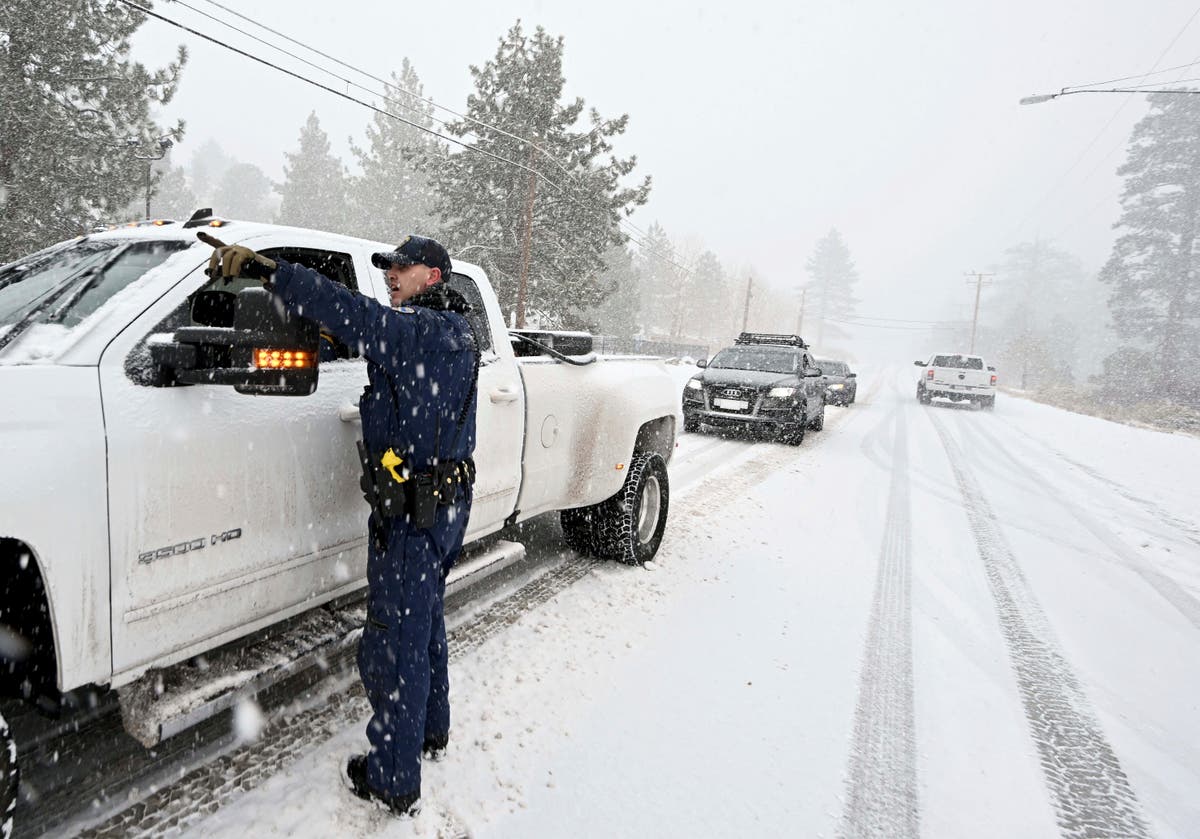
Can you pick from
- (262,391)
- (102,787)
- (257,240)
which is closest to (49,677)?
(102,787)

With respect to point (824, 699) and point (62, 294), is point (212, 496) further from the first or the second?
point (824, 699)

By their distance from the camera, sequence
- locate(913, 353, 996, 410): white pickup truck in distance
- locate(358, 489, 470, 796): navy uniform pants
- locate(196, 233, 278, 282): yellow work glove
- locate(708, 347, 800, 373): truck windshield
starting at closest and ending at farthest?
locate(196, 233, 278, 282): yellow work glove < locate(358, 489, 470, 796): navy uniform pants < locate(708, 347, 800, 373): truck windshield < locate(913, 353, 996, 410): white pickup truck in distance

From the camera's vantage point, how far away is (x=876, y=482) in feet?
28.2

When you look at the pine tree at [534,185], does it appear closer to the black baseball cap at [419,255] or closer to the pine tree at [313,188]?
the black baseball cap at [419,255]

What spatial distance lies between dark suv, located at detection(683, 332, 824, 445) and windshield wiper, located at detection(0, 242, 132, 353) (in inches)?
369

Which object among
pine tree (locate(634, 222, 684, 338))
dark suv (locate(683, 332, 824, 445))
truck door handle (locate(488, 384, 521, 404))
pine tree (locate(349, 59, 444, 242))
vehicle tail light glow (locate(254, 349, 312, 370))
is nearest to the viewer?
vehicle tail light glow (locate(254, 349, 312, 370))

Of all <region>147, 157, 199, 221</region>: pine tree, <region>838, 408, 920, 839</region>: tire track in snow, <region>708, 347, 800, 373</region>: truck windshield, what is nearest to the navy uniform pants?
<region>838, 408, 920, 839</region>: tire track in snow

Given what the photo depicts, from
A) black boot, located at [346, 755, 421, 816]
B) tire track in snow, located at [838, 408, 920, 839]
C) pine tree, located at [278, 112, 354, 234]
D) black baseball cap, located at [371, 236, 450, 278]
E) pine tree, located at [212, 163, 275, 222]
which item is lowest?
tire track in snow, located at [838, 408, 920, 839]

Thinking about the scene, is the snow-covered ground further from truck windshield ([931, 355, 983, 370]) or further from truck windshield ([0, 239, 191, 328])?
truck windshield ([931, 355, 983, 370])

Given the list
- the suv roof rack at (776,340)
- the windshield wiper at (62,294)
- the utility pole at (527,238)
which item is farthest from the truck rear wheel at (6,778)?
the utility pole at (527,238)

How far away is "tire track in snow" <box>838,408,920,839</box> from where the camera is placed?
2422 mm

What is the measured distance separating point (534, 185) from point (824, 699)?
2172 centimetres

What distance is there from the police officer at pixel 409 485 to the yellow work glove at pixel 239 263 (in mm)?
344

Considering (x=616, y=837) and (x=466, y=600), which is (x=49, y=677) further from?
(x=466, y=600)
